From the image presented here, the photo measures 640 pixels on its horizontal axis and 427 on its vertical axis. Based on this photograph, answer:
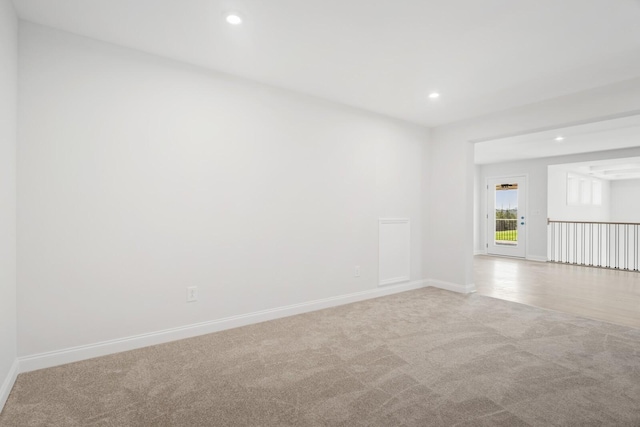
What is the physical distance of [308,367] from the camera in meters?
2.36

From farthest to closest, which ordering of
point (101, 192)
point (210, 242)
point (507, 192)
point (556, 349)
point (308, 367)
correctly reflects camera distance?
point (507, 192)
point (210, 242)
point (556, 349)
point (101, 192)
point (308, 367)

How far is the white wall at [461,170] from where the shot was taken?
377 centimetres

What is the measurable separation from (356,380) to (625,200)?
45.7 ft

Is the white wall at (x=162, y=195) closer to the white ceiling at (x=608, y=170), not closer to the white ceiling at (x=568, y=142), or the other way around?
the white ceiling at (x=568, y=142)

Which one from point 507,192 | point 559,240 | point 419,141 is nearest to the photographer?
point 419,141

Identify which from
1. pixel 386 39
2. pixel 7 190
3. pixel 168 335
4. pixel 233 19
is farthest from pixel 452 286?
pixel 7 190

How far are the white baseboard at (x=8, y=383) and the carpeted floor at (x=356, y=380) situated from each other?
4cm

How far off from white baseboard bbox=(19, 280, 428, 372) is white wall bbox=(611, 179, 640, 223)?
40.1 feet

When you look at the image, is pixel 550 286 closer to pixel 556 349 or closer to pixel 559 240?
pixel 556 349

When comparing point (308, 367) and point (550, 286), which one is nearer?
point (308, 367)

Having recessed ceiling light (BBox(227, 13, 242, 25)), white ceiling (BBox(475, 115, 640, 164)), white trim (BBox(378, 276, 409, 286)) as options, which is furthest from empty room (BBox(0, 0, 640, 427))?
white ceiling (BBox(475, 115, 640, 164))

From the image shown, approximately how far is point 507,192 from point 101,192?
921cm

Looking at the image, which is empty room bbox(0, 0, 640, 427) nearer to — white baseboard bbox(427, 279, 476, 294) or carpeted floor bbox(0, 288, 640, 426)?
carpeted floor bbox(0, 288, 640, 426)

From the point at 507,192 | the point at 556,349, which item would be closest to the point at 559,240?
the point at 507,192
